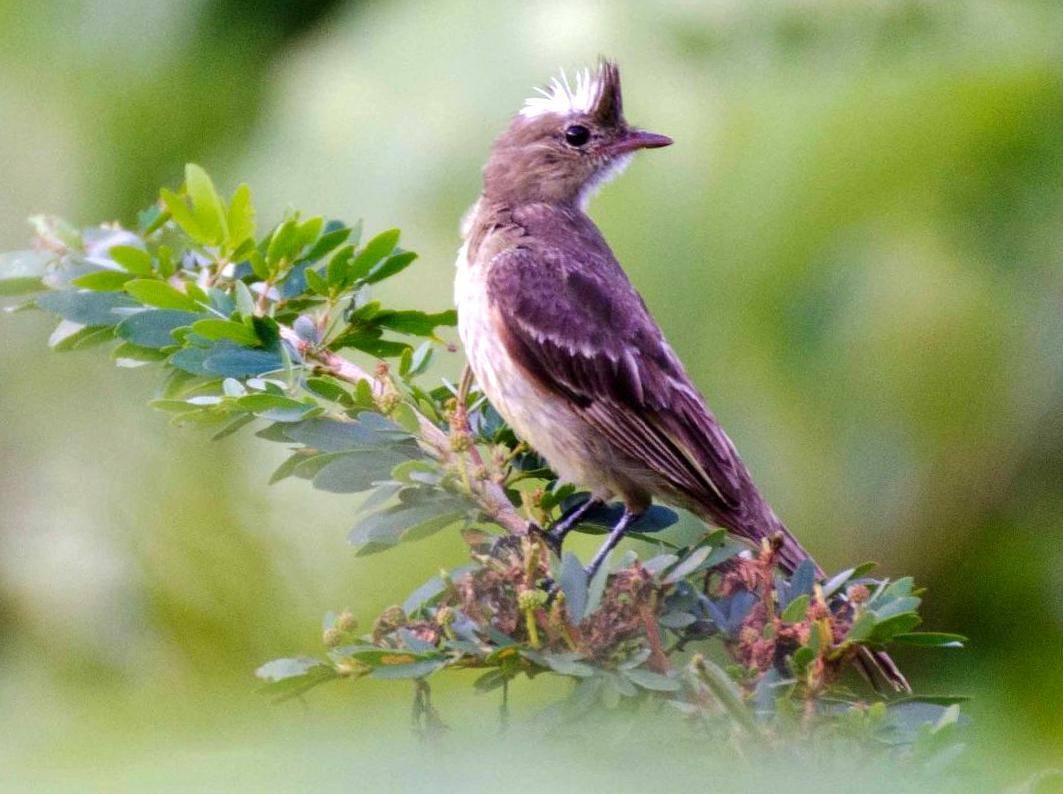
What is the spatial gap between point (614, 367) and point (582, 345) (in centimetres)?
9

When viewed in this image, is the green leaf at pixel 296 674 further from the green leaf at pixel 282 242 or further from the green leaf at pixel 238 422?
the green leaf at pixel 282 242

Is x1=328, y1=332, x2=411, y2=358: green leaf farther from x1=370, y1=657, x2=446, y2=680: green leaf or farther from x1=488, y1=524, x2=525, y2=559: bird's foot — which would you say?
x1=370, y1=657, x2=446, y2=680: green leaf

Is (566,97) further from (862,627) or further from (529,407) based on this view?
(862,627)

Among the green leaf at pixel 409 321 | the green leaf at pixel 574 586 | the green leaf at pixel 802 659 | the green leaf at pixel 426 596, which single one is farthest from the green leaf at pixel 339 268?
the green leaf at pixel 802 659

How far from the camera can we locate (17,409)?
16.5 feet

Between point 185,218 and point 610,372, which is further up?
point 185,218

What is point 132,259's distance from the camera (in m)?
2.73

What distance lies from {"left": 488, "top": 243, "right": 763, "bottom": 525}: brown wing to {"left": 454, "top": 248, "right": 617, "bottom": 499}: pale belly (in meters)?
0.04

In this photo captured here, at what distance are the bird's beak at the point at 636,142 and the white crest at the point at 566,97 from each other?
4.8 inches

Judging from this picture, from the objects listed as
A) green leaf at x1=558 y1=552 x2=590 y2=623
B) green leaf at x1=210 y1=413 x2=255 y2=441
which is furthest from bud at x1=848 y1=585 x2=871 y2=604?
Answer: green leaf at x1=210 y1=413 x2=255 y2=441

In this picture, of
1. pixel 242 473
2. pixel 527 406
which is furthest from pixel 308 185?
pixel 527 406

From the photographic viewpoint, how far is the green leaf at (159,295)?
2.45 m

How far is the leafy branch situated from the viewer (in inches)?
69.6

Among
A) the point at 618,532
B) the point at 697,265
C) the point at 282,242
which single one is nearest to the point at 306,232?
the point at 282,242
